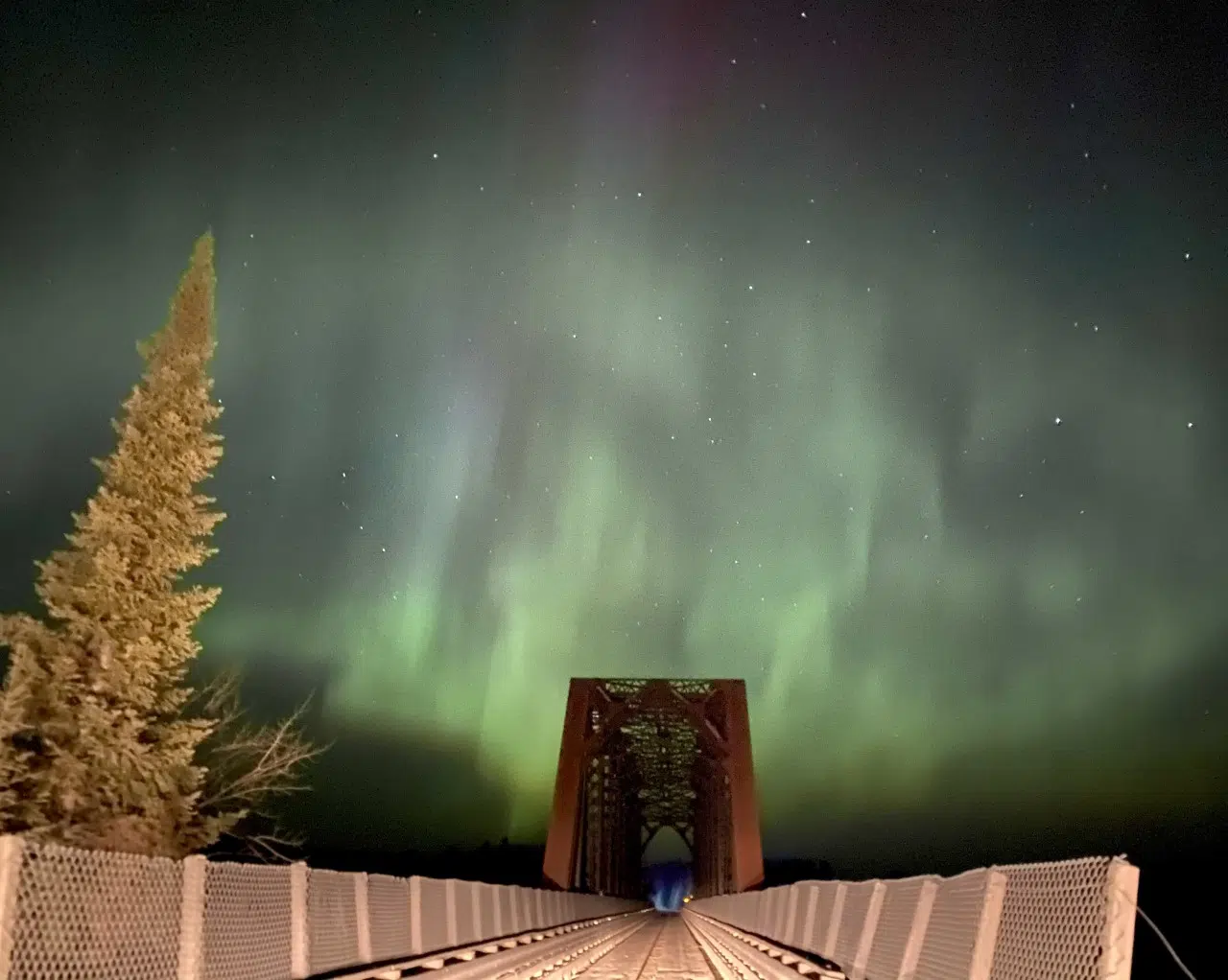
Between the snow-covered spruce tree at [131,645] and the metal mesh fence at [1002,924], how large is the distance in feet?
37.2

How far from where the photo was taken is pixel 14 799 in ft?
47.8

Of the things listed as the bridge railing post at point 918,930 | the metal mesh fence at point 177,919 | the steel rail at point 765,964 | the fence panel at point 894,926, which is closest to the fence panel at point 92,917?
the metal mesh fence at point 177,919

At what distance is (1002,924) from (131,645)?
14.4 m

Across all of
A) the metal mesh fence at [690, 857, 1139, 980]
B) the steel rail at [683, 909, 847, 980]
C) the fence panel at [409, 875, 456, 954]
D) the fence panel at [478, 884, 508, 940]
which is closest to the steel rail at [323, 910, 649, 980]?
the fence panel at [409, 875, 456, 954]

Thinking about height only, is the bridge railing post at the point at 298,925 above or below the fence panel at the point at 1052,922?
below

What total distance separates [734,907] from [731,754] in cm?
2275

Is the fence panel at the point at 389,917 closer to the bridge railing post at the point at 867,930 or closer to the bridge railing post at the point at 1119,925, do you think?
the bridge railing post at the point at 867,930

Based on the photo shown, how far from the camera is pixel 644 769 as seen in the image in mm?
72938

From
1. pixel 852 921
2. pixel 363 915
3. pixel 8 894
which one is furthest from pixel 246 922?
pixel 852 921

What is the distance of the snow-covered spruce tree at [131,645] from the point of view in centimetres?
1528

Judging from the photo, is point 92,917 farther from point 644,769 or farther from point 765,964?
point 644,769

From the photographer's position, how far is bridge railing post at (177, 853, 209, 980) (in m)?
5.32

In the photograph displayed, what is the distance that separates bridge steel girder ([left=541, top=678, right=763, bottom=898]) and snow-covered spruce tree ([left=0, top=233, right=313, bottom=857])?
29.8 metres

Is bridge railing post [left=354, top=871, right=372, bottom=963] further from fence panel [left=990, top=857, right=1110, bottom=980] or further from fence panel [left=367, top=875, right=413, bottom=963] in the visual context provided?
fence panel [left=990, top=857, right=1110, bottom=980]
